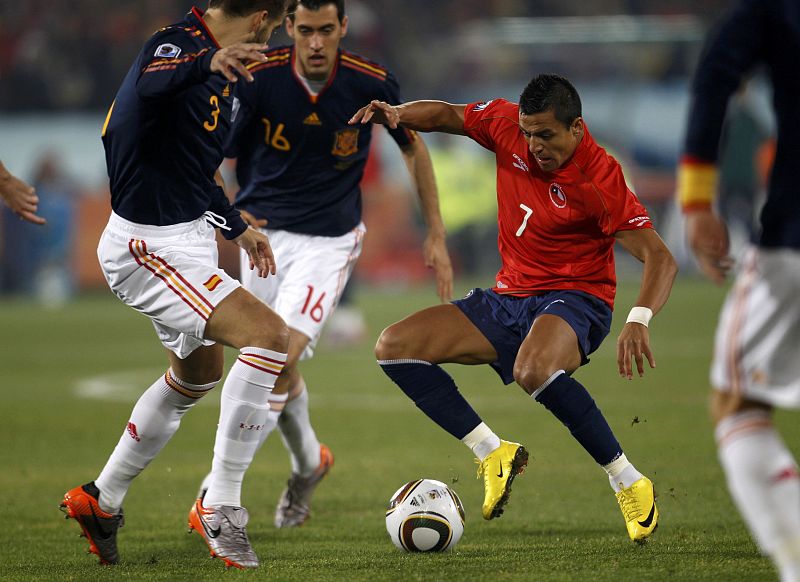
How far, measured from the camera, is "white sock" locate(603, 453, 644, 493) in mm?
4824

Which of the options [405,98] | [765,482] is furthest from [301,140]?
[405,98]

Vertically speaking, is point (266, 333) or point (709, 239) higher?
Result: point (709, 239)

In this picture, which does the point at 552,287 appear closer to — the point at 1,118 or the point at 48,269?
the point at 48,269

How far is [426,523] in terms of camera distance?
4.74 m

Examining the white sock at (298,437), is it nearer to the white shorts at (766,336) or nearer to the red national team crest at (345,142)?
the red national team crest at (345,142)

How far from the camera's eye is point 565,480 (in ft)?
21.8

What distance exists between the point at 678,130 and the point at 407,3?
6.59m

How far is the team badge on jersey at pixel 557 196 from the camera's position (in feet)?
16.9

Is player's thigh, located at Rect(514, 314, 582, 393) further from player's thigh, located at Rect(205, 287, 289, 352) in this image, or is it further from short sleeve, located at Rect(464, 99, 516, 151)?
player's thigh, located at Rect(205, 287, 289, 352)

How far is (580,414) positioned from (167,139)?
2029 millimetres

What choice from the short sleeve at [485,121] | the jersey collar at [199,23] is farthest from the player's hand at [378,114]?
the jersey collar at [199,23]

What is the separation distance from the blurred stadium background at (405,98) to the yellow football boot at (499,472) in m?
14.7

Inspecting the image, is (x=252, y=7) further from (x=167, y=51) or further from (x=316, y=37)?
(x=316, y=37)

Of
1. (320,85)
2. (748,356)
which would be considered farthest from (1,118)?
(748,356)
